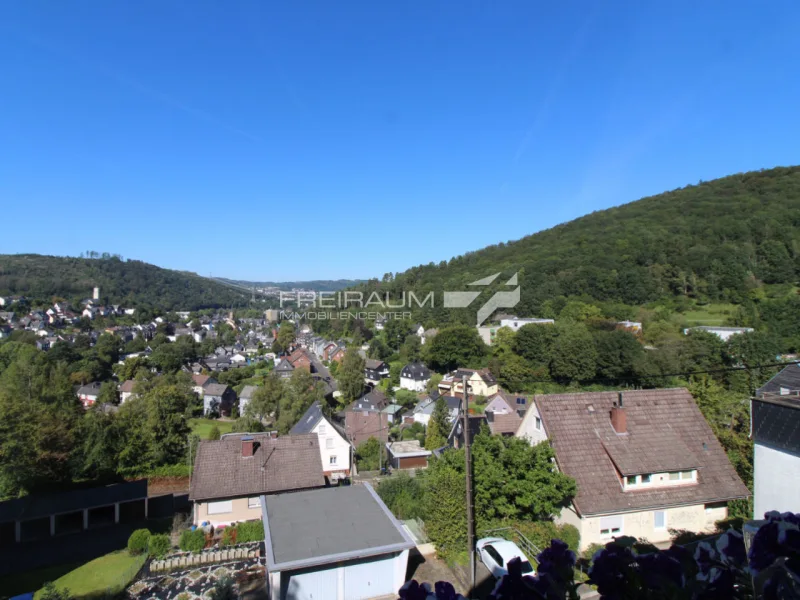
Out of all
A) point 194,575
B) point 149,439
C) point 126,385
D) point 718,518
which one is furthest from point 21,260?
point 718,518

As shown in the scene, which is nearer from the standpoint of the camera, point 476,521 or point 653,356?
point 476,521

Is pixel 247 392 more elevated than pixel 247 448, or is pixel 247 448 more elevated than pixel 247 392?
pixel 247 448

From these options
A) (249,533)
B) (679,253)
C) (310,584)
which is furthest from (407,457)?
(679,253)

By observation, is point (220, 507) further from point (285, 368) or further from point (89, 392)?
point (285, 368)

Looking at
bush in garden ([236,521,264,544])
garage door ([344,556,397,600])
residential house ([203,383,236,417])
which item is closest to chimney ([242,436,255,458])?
bush in garden ([236,521,264,544])

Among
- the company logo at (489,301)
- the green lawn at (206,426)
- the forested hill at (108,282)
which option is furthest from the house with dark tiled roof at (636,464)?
the forested hill at (108,282)

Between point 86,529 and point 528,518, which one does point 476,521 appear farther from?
point 86,529
